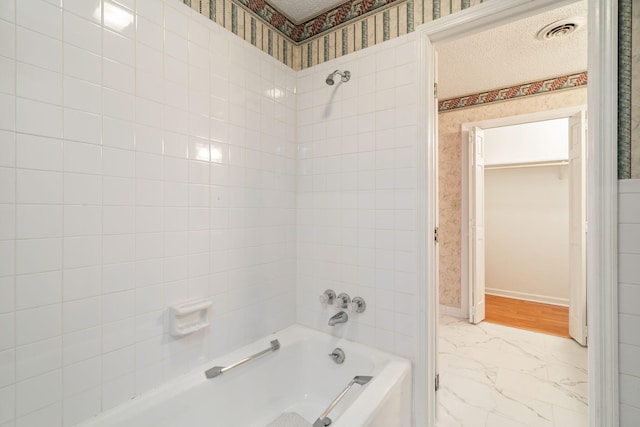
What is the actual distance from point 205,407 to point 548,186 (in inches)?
186

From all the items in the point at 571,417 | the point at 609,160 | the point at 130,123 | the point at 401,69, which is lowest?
the point at 571,417

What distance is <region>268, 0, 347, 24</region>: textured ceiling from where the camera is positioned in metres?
1.79

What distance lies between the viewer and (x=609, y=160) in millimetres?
1134

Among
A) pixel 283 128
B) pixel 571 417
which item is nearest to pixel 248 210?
pixel 283 128

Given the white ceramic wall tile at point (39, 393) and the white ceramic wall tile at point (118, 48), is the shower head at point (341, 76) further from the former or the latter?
the white ceramic wall tile at point (39, 393)

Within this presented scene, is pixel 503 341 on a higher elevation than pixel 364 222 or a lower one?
lower

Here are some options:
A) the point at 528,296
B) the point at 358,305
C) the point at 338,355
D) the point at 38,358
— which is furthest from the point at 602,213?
the point at 528,296

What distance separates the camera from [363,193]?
1.75m

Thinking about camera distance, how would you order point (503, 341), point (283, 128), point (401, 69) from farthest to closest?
point (503, 341), point (283, 128), point (401, 69)

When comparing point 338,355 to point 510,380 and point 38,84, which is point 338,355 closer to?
point 510,380

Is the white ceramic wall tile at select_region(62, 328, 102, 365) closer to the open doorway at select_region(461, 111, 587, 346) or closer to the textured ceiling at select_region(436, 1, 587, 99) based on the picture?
the textured ceiling at select_region(436, 1, 587, 99)

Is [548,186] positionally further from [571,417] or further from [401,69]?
[401,69]

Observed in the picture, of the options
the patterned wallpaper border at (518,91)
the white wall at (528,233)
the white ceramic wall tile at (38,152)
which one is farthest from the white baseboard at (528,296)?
the white ceramic wall tile at (38,152)

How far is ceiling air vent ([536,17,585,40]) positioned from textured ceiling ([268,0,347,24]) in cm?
157
